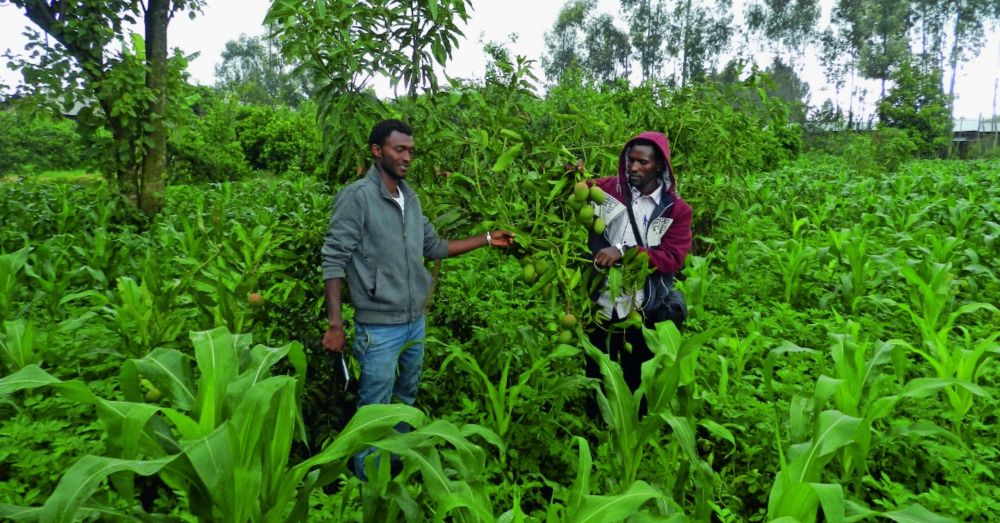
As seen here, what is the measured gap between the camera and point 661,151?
9.09 ft

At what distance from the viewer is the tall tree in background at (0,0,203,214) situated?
22.1 feet

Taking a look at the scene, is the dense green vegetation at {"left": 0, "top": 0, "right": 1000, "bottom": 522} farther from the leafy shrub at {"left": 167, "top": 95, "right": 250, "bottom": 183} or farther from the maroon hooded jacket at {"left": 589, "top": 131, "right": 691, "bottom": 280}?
the leafy shrub at {"left": 167, "top": 95, "right": 250, "bottom": 183}

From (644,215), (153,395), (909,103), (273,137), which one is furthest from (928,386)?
(909,103)

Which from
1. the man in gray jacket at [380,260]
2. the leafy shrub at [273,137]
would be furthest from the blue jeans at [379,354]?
the leafy shrub at [273,137]

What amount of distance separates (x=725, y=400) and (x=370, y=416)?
1.97 metres

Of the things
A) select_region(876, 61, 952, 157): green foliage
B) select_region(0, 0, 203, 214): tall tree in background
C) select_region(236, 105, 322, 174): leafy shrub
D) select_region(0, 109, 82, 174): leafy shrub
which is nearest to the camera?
select_region(0, 0, 203, 214): tall tree in background

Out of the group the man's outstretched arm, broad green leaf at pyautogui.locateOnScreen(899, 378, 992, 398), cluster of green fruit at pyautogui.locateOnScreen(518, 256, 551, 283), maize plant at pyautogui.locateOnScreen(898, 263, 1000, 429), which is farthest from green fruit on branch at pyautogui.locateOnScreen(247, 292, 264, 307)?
maize plant at pyautogui.locateOnScreen(898, 263, 1000, 429)

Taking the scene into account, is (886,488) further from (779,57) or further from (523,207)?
(779,57)

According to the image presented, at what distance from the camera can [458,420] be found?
10.5ft

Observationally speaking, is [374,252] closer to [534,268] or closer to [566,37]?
[534,268]

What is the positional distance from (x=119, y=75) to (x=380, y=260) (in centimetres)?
585

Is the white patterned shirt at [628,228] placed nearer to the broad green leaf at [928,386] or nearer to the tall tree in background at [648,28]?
the broad green leaf at [928,386]

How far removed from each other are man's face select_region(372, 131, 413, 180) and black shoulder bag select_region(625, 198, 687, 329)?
3.31 feet

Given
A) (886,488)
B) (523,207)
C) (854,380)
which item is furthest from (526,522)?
→ (854,380)
